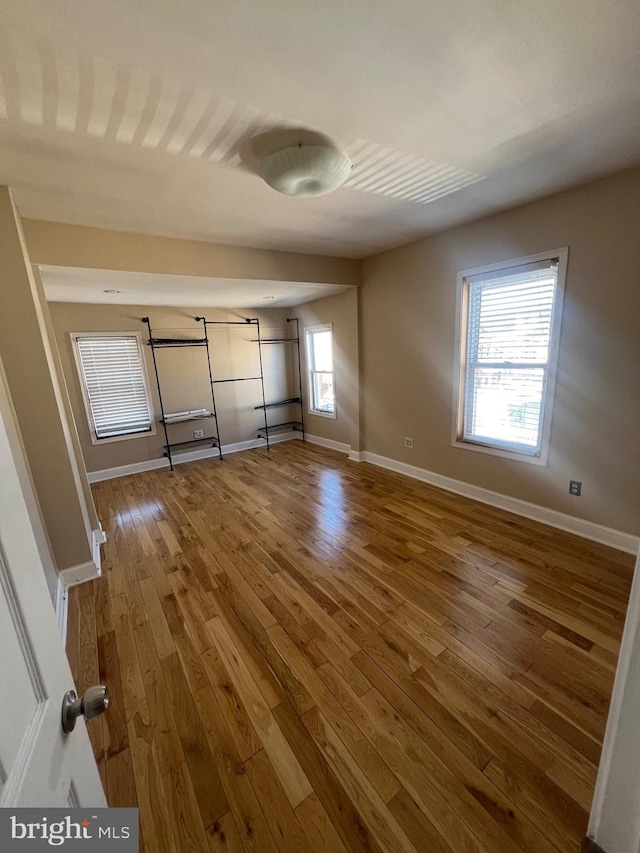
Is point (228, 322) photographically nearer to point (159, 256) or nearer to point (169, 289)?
point (169, 289)

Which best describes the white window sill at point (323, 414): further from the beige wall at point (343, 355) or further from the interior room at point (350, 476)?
the interior room at point (350, 476)

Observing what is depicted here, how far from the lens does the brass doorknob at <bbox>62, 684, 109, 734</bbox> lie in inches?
24.6

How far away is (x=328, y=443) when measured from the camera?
5281 millimetres

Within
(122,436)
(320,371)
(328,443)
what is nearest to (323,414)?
(328,443)

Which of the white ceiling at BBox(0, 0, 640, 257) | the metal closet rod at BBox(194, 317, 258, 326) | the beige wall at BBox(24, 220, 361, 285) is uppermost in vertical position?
the white ceiling at BBox(0, 0, 640, 257)

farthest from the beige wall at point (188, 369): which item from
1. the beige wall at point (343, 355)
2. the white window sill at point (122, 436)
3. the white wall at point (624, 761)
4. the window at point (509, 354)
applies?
the white wall at point (624, 761)

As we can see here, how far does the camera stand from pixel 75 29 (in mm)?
1022

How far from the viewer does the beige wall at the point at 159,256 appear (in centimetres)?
237

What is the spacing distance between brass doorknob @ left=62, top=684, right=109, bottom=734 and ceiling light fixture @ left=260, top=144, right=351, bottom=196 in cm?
205

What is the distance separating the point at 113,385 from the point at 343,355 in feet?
10.1

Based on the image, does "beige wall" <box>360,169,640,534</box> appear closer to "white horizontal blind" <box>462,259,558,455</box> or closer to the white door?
"white horizontal blind" <box>462,259,558,455</box>

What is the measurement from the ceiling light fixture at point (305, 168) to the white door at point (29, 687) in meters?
1.69

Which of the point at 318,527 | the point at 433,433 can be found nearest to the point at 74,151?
the point at 318,527
